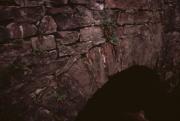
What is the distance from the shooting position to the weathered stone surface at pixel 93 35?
7.77 ft

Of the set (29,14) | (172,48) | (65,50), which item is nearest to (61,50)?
(65,50)

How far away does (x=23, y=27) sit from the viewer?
6.57ft

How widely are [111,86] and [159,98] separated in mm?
939

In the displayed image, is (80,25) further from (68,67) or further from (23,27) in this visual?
(23,27)

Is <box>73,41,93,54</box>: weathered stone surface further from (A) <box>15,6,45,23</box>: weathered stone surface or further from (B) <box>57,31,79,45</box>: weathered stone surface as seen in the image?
(A) <box>15,6,45,23</box>: weathered stone surface

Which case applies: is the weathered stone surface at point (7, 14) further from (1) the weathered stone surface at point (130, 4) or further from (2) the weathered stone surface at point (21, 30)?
(1) the weathered stone surface at point (130, 4)

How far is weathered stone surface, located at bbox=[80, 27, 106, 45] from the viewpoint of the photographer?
2369mm

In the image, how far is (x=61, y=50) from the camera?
223 centimetres

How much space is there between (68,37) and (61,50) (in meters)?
0.13

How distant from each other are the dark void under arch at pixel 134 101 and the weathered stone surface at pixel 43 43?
1309mm

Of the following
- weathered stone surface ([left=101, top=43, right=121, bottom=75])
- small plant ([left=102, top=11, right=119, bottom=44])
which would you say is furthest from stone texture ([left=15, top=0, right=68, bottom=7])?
weathered stone surface ([left=101, top=43, right=121, bottom=75])

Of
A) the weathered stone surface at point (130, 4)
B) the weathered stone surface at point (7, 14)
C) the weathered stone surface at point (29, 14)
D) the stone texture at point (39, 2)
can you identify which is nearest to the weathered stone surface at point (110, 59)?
the weathered stone surface at point (130, 4)

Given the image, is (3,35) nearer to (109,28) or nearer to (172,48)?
(109,28)

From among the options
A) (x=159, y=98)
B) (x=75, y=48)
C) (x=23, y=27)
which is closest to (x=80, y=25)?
(x=75, y=48)
